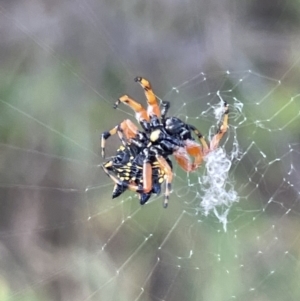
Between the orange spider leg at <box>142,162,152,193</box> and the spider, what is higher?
the spider

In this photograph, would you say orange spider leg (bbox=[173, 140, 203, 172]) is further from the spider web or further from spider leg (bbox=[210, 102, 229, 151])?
the spider web

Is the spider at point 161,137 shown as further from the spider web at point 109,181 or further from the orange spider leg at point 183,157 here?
the spider web at point 109,181

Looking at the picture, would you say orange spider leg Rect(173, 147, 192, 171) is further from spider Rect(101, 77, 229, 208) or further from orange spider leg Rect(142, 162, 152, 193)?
orange spider leg Rect(142, 162, 152, 193)

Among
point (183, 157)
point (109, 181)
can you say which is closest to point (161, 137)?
point (183, 157)

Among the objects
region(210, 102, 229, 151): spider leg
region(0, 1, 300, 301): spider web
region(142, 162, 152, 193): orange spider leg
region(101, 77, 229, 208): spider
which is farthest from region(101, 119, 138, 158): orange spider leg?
region(0, 1, 300, 301): spider web

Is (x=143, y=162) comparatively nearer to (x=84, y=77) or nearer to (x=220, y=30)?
(x=84, y=77)

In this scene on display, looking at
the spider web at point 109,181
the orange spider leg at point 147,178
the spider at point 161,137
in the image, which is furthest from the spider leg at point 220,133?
the spider web at point 109,181

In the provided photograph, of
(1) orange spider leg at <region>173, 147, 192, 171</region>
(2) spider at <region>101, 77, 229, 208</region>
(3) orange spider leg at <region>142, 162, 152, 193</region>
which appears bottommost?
(3) orange spider leg at <region>142, 162, 152, 193</region>

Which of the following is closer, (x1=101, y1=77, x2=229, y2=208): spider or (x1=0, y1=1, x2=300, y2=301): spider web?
(x1=101, y1=77, x2=229, y2=208): spider

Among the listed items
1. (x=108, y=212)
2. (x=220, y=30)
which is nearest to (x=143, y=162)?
(x=108, y=212)

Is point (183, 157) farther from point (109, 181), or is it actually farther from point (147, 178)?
point (109, 181)
